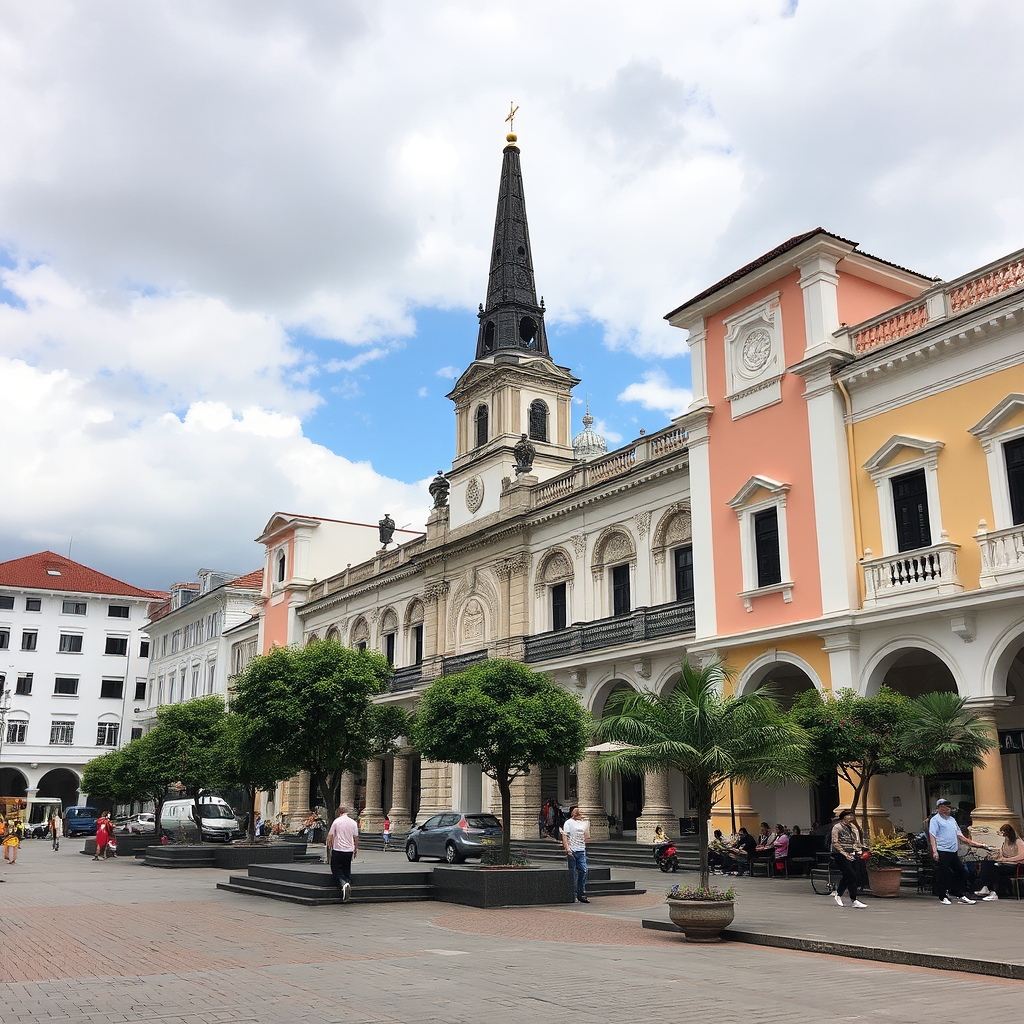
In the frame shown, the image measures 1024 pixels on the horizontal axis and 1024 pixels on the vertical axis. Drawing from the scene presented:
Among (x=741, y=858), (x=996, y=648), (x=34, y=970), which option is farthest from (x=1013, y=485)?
(x=34, y=970)

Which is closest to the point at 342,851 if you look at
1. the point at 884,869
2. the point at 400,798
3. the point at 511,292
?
the point at 884,869

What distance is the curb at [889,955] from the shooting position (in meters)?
9.95

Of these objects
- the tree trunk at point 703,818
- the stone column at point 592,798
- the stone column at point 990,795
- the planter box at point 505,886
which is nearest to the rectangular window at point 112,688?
the stone column at point 592,798

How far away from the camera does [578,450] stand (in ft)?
219

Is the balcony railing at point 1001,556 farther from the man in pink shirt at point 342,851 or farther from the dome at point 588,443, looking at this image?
the dome at point 588,443

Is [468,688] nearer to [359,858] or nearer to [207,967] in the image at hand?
[207,967]

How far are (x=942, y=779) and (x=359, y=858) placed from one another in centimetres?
1655

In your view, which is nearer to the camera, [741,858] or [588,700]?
[741,858]

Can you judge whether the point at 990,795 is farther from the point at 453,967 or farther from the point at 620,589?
the point at 620,589

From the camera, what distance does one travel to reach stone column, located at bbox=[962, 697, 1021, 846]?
18172 millimetres

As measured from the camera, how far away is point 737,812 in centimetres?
2336

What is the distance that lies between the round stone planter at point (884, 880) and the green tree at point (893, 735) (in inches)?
41.4

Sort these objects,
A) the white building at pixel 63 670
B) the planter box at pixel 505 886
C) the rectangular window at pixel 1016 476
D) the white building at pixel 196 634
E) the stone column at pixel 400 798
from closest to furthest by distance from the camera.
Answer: the planter box at pixel 505 886
the rectangular window at pixel 1016 476
the stone column at pixel 400 798
the white building at pixel 196 634
the white building at pixel 63 670

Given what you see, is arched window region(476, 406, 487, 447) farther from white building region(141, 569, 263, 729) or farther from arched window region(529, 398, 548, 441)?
white building region(141, 569, 263, 729)
